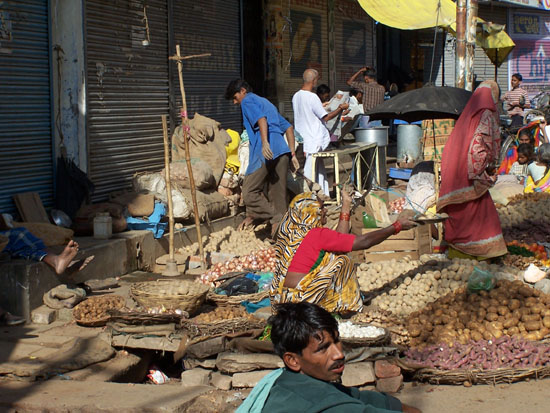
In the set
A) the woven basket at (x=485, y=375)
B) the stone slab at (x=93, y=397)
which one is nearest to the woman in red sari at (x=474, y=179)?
the woven basket at (x=485, y=375)

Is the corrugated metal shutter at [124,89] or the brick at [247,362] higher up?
the corrugated metal shutter at [124,89]

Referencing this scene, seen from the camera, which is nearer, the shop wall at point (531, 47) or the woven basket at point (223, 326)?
the woven basket at point (223, 326)

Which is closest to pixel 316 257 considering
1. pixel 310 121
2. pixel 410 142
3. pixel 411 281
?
pixel 411 281

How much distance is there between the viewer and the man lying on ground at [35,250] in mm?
6762

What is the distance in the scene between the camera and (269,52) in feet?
45.4

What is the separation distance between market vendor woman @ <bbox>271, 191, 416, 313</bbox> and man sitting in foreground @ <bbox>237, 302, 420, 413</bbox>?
239 cm

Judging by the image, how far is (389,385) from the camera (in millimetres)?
5348

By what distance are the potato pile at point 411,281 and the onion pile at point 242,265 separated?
120 centimetres

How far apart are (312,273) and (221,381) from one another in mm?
1022

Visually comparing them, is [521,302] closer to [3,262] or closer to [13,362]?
[13,362]

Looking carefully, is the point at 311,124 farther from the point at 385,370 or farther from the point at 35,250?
the point at 385,370

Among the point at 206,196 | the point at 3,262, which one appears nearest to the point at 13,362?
the point at 3,262

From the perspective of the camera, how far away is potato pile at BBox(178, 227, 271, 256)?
9.23m

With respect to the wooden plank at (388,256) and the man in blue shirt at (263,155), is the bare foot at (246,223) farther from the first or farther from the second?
the wooden plank at (388,256)
